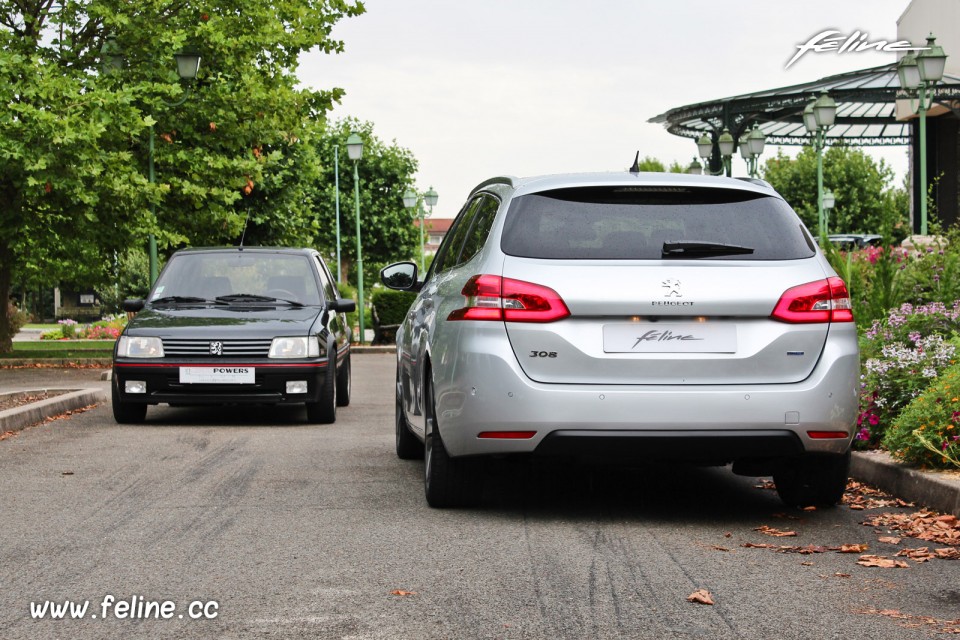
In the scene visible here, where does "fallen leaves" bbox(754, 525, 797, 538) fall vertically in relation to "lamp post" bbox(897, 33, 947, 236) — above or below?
below

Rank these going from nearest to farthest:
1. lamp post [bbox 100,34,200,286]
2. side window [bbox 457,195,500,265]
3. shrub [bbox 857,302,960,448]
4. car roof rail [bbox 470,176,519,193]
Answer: side window [bbox 457,195,500,265] → car roof rail [bbox 470,176,519,193] → shrub [bbox 857,302,960,448] → lamp post [bbox 100,34,200,286]

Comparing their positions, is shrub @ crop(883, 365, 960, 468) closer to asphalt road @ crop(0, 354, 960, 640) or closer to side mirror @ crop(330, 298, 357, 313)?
asphalt road @ crop(0, 354, 960, 640)

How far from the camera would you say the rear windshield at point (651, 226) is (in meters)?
6.76

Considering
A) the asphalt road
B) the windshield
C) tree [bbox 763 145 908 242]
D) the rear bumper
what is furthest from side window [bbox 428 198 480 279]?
tree [bbox 763 145 908 242]

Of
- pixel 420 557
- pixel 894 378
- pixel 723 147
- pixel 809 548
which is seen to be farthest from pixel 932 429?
pixel 723 147

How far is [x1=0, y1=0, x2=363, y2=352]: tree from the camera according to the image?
21328mm

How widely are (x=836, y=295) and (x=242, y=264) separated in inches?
325

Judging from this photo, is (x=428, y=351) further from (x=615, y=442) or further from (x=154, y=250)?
(x=154, y=250)

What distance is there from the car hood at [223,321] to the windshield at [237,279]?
23 centimetres

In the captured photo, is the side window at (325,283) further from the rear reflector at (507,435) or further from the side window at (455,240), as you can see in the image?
the rear reflector at (507,435)

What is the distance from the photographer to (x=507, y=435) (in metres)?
6.58

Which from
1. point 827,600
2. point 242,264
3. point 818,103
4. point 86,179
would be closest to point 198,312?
point 242,264

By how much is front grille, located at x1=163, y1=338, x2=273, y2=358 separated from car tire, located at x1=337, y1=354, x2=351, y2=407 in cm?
170

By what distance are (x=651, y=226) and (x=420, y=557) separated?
207 centimetres
